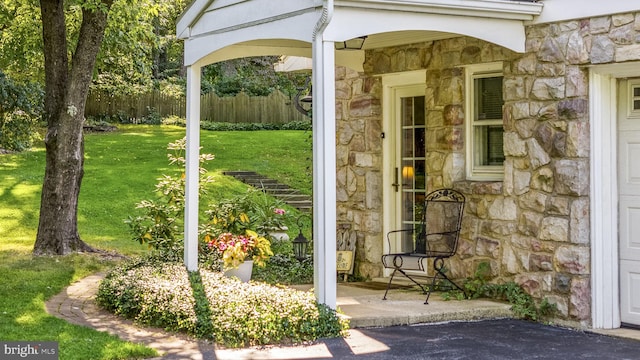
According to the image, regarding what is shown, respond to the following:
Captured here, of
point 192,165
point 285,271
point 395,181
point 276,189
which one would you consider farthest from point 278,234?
point 276,189

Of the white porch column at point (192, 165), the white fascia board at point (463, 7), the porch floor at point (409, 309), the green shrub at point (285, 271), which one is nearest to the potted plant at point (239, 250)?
the white porch column at point (192, 165)

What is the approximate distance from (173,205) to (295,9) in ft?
13.3

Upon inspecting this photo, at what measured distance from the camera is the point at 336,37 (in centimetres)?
684

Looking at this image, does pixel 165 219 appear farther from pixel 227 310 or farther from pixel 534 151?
pixel 534 151

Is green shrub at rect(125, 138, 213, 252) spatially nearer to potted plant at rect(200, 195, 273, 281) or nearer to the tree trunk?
potted plant at rect(200, 195, 273, 281)

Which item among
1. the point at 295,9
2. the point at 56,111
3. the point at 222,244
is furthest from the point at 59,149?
the point at 295,9

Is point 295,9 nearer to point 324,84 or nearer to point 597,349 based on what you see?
point 324,84

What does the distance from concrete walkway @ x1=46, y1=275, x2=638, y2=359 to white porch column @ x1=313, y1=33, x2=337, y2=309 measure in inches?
24.8

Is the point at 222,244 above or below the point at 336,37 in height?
below

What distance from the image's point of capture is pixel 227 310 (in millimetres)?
6898

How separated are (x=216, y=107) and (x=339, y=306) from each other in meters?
22.6

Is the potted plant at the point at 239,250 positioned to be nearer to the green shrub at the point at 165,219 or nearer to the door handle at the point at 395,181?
the green shrub at the point at 165,219

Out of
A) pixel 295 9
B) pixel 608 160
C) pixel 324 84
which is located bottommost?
pixel 608 160

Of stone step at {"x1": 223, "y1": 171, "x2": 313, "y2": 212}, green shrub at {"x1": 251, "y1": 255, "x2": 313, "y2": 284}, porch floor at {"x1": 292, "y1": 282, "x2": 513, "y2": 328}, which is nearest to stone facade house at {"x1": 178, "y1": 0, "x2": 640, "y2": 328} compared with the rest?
porch floor at {"x1": 292, "y1": 282, "x2": 513, "y2": 328}
